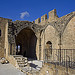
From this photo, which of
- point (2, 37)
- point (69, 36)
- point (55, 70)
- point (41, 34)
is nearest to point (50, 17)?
point (41, 34)

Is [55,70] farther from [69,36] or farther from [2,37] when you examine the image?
[2,37]

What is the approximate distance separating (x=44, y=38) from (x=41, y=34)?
130 centimetres

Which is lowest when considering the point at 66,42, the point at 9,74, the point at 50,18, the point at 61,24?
the point at 9,74

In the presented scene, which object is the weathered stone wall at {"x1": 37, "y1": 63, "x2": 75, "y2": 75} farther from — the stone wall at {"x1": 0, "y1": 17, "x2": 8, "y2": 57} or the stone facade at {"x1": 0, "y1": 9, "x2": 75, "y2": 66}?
the stone wall at {"x1": 0, "y1": 17, "x2": 8, "y2": 57}

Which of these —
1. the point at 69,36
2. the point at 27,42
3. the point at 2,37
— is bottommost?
the point at 27,42

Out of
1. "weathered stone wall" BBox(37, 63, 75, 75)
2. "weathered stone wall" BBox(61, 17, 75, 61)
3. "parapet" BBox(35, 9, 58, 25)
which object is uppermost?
"parapet" BBox(35, 9, 58, 25)

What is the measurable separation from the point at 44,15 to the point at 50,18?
1595 millimetres

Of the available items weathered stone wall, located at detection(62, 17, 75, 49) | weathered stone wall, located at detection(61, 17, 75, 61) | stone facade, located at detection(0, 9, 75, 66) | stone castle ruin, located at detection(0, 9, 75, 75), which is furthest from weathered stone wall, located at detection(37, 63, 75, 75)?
weathered stone wall, located at detection(62, 17, 75, 49)

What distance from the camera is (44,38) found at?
13141 millimetres

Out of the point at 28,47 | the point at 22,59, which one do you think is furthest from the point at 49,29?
the point at 28,47

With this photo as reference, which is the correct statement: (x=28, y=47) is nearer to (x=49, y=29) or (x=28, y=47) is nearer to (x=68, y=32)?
(x=49, y=29)

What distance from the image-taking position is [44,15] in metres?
15.5

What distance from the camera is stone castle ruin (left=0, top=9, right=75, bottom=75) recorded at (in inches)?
367

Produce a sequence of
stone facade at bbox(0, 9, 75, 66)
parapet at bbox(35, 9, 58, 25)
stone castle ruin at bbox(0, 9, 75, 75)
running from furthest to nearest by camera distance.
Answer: parapet at bbox(35, 9, 58, 25), stone facade at bbox(0, 9, 75, 66), stone castle ruin at bbox(0, 9, 75, 75)
